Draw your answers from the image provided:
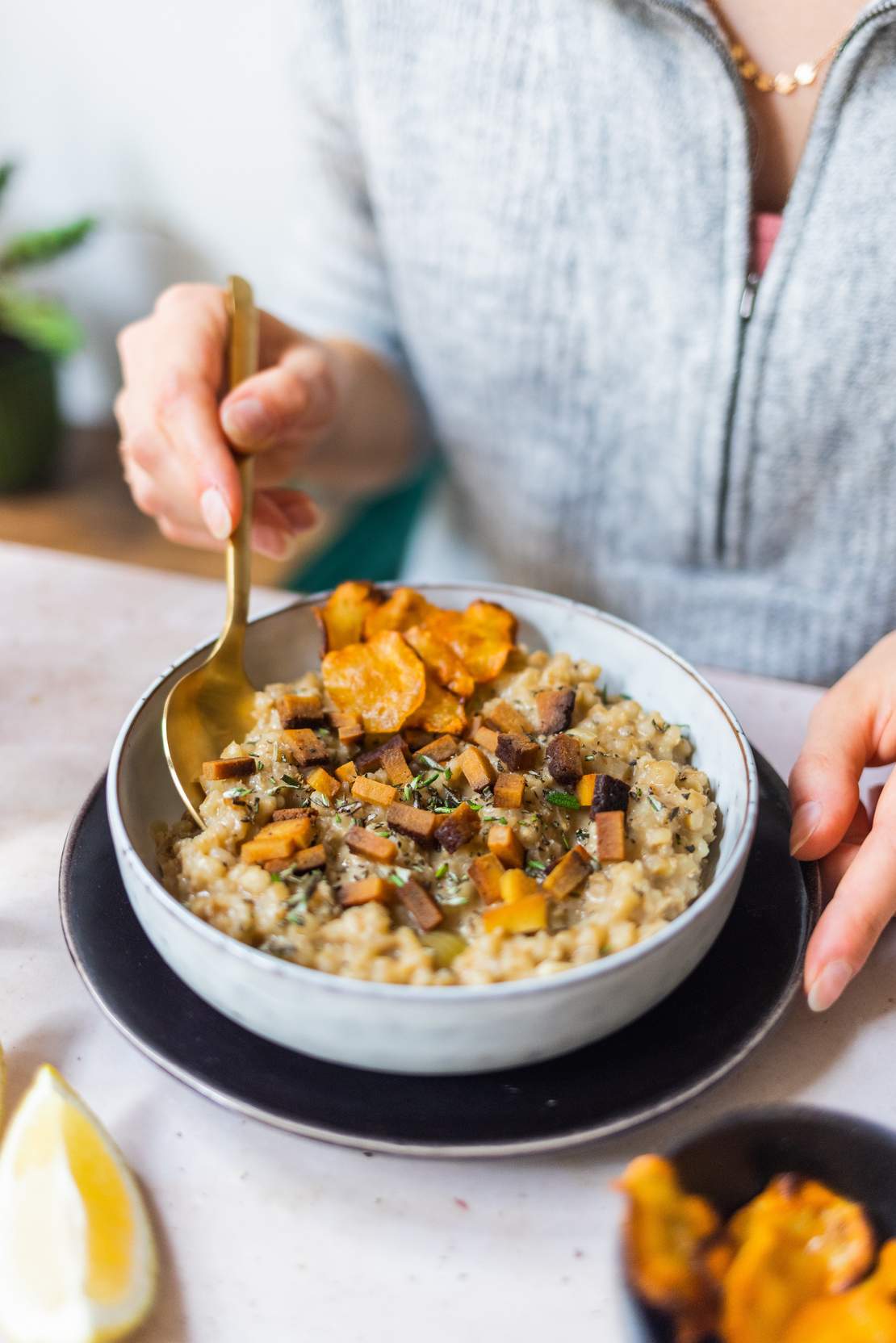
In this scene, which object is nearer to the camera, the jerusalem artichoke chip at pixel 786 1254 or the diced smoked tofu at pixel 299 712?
the jerusalem artichoke chip at pixel 786 1254

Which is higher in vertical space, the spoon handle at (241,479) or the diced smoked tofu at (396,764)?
the spoon handle at (241,479)

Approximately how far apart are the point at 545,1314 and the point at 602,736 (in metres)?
0.50

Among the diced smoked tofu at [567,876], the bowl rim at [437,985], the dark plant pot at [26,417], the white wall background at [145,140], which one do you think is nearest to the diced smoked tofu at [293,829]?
the bowl rim at [437,985]

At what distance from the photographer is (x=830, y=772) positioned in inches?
40.6

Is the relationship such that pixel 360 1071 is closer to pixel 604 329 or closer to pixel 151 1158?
pixel 151 1158

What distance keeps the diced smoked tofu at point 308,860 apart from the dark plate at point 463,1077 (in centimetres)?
13

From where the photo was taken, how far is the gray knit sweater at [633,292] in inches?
55.3

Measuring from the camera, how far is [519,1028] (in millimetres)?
749

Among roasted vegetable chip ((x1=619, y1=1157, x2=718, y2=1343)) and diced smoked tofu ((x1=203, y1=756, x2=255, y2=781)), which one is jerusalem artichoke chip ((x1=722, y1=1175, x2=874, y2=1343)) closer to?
roasted vegetable chip ((x1=619, y1=1157, x2=718, y2=1343))

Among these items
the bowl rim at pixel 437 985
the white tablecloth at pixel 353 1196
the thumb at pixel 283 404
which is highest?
the thumb at pixel 283 404

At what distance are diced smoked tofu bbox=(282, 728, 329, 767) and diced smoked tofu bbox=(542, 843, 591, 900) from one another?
258 millimetres

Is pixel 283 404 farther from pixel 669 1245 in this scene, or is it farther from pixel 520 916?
pixel 669 1245

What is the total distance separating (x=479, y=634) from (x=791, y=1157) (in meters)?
0.62

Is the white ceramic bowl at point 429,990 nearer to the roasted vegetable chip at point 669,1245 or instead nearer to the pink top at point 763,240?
the roasted vegetable chip at point 669,1245
